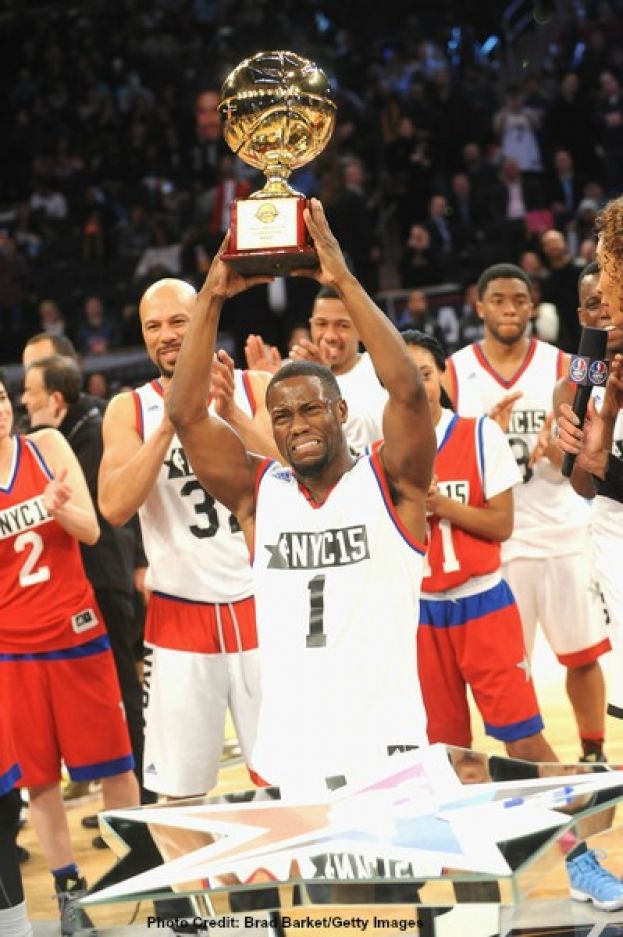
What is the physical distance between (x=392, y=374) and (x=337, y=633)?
0.64 m

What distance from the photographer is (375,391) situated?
539 centimetres

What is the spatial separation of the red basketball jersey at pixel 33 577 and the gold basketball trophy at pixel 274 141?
1759mm

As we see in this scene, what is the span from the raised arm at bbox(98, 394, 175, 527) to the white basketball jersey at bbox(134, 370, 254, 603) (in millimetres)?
81

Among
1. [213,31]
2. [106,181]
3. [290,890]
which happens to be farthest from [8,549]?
[213,31]

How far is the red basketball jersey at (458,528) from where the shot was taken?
16.0 feet

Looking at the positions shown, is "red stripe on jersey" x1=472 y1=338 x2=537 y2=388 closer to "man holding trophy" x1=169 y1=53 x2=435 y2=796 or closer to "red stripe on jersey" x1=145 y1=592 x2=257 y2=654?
"red stripe on jersey" x1=145 y1=592 x2=257 y2=654

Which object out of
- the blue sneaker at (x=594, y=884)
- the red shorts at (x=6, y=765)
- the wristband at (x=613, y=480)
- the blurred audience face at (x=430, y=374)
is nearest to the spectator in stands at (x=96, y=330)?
the blurred audience face at (x=430, y=374)

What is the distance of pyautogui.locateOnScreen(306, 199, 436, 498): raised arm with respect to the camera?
11.0 feet

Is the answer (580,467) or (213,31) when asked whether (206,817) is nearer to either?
(580,467)

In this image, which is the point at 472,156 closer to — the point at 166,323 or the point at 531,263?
the point at 531,263

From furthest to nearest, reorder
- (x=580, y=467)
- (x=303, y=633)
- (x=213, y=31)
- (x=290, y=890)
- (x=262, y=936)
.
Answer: (x=213, y=31), (x=262, y=936), (x=580, y=467), (x=303, y=633), (x=290, y=890)

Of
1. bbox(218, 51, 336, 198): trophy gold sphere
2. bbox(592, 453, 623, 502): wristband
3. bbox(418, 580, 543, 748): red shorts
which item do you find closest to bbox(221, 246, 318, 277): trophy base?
bbox(218, 51, 336, 198): trophy gold sphere

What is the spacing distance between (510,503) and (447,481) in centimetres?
24

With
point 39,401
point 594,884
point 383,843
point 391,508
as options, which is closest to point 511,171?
point 39,401
